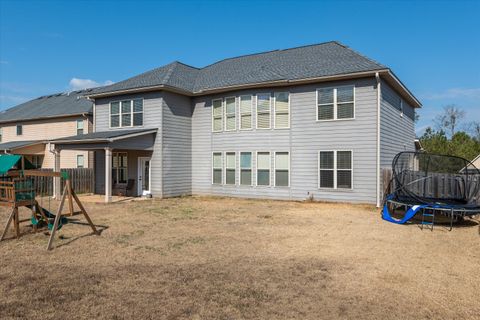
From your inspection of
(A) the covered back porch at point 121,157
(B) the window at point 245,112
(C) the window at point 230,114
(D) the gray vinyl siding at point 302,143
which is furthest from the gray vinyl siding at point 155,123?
(B) the window at point 245,112

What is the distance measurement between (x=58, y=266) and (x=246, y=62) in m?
16.7

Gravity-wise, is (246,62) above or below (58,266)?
above

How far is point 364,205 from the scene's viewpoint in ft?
46.2

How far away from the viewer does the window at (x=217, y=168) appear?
18.0m

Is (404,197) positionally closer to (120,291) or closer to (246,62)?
(120,291)

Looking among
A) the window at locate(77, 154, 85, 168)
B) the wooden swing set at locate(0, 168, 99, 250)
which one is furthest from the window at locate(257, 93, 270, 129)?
the window at locate(77, 154, 85, 168)

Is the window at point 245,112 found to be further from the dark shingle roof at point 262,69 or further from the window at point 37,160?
the window at point 37,160

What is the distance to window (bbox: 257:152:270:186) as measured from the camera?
654 inches

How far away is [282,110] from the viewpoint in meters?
16.3

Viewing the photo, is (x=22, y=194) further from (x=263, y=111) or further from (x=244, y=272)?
(x=263, y=111)

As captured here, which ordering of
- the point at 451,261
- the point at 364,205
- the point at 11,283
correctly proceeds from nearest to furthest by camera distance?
the point at 11,283 < the point at 451,261 < the point at 364,205

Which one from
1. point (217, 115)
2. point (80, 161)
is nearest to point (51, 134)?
point (80, 161)

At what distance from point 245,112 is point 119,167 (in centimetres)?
801

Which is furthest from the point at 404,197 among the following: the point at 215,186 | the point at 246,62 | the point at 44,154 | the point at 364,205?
the point at 44,154
